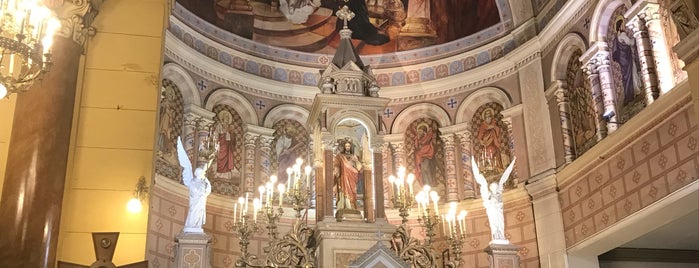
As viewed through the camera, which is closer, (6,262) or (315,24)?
(6,262)

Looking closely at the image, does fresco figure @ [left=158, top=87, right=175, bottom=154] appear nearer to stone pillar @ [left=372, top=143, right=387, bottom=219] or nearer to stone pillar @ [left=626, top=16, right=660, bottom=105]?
stone pillar @ [left=372, top=143, right=387, bottom=219]

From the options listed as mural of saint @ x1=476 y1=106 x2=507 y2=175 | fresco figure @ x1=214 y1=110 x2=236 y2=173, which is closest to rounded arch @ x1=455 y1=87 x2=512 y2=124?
mural of saint @ x1=476 y1=106 x2=507 y2=175

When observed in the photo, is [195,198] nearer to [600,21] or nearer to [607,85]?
[607,85]

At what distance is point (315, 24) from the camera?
1817 centimetres

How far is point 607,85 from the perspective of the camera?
13.8m

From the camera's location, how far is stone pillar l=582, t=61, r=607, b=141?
45.2 feet

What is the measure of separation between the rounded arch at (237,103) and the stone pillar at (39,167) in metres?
8.82

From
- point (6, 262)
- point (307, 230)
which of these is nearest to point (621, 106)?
point (307, 230)

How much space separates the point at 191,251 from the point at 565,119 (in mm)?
7969

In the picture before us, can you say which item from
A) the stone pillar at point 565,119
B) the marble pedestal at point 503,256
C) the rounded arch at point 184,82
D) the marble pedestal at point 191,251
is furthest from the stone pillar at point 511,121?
the marble pedestal at point 191,251

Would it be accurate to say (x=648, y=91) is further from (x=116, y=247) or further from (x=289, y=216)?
(x=116, y=247)

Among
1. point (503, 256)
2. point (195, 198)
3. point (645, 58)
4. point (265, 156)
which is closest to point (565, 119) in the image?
point (645, 58)

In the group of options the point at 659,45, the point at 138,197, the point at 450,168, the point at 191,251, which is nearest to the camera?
the point at 138,197

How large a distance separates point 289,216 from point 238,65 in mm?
3703
